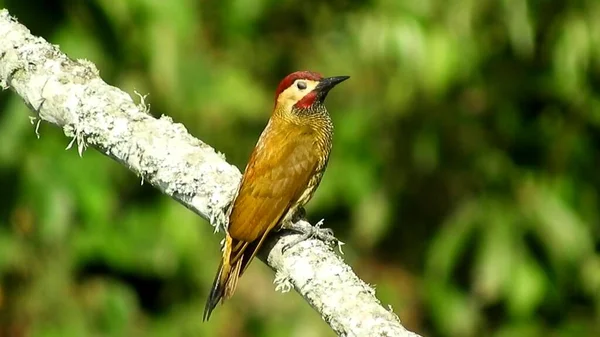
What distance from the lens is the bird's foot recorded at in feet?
11.6

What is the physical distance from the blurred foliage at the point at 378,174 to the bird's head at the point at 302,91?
1.93 feet

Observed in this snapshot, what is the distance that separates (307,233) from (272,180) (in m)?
0.53

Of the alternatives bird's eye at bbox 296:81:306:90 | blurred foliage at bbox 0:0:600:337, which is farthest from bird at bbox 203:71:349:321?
blurred foliage at bbox 0:0:600:337

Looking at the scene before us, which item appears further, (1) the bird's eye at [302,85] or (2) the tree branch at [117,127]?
(1) the bird's eye at [302,85]

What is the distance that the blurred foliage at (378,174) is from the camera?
5352 millimetres

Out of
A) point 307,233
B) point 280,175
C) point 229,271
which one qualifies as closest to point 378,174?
point 280,175

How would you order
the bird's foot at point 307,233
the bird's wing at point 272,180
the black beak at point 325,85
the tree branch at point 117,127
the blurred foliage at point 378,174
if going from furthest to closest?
the blurred foliage at point 378,174 < the black beak at point 325,85 < the bird's wing at point 272,180 < the tree branch at point 117,127 < the bird's foot at point 307,233

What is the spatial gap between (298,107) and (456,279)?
1.59m

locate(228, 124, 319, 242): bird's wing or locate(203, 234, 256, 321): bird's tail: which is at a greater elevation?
locate(228, 124, 319, 242): bird's wing

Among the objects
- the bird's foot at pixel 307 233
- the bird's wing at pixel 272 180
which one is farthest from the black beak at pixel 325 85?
the bird's foot at pixel 307 233

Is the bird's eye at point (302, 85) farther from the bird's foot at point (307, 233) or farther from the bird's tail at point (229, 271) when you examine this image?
the bird's tail at point (229, 271)

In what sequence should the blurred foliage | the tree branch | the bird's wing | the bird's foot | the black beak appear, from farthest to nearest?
the blurred foliage → the black beak → the bird's wing → the tree branch → the bird's foot

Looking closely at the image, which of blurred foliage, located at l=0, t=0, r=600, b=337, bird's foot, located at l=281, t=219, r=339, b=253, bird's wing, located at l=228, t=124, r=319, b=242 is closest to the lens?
bird's foot, located at l=281, t=219, r=339, b=253

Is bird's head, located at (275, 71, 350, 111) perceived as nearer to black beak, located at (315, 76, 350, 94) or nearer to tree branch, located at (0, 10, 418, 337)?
black beak, located at (315, 76, 350, 94)
